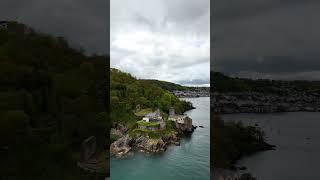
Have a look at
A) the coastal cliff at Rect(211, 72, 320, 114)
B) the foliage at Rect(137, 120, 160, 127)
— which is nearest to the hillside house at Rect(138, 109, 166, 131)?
the foliage at Rect(137, 120, 160, 127)

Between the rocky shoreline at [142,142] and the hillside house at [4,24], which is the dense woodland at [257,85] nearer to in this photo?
the hillside house at [4,24]

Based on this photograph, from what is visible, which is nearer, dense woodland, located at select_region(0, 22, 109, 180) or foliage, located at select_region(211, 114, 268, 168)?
dense woodland, located at select_region(0, 22, 109, 180)

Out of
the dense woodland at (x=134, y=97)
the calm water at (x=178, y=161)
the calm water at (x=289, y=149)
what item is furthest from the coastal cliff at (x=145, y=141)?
the calm water at (x=289, y=149)

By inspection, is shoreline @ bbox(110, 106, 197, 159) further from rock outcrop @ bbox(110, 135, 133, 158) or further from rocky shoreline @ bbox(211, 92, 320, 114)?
rocky shoreline @ bbox(211, 92, 320, 114)

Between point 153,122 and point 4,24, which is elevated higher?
point 4,24

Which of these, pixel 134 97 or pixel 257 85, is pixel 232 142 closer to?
pixel 257 85

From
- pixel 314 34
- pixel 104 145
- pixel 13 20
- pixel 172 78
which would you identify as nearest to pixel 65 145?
pixel 104 145

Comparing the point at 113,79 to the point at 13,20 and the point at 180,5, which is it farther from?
the point at 13,20

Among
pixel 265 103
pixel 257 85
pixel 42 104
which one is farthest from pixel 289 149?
pixel 42 104
